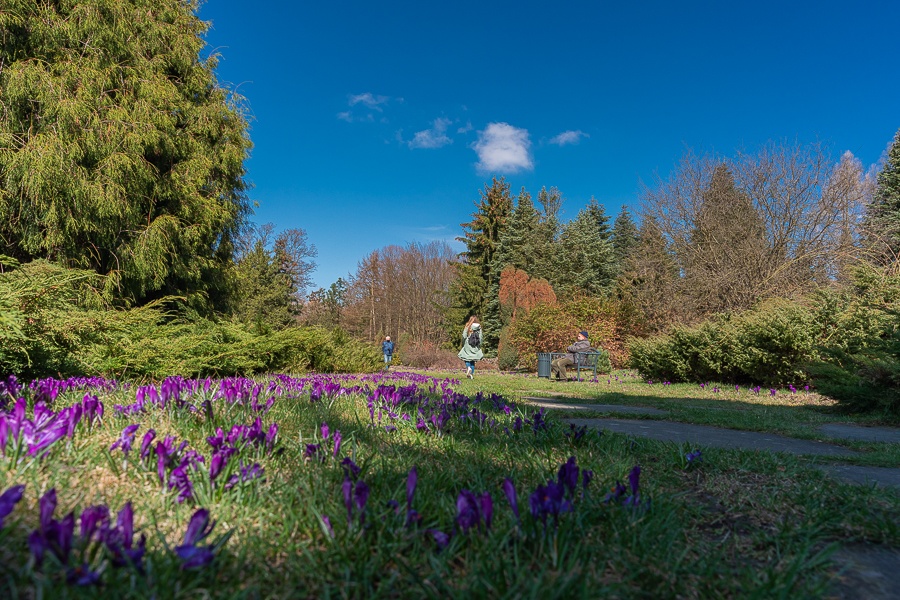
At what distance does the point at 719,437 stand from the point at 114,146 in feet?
33.0

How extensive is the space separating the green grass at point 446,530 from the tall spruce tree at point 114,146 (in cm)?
741

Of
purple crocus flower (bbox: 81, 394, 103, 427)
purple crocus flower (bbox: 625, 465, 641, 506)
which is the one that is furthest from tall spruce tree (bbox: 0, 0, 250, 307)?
purple crocus flower (bbox: 625, 465, 641, 506)

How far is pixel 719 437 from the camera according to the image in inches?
156

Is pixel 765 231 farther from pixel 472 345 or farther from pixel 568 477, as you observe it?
pixel 568 477

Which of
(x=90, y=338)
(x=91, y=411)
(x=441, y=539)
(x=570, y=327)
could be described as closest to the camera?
(x=441, y=539)

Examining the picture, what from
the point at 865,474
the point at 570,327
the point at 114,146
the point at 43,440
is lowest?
the point at 865,474

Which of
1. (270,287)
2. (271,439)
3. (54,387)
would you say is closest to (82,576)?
(271,439)

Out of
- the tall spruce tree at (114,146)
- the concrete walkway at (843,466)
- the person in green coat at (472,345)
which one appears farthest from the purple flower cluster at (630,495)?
the person in green coat at (472,345)

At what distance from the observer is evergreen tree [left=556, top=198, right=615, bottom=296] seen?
32531mm

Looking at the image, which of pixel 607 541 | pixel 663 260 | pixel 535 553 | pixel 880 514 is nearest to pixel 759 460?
pixel 880 514

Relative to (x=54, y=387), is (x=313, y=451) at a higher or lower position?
lower

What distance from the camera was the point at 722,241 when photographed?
1831 cm

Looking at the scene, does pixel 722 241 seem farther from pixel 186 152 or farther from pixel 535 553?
pixel 535 553

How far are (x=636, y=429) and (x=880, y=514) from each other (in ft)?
8.63
